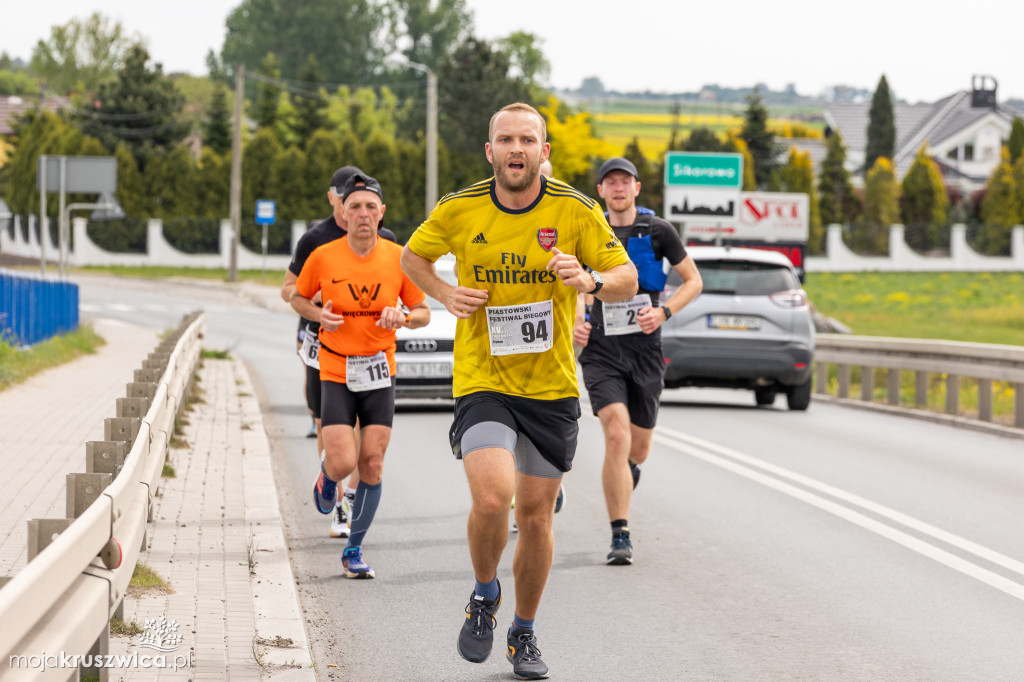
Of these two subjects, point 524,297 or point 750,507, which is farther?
Answer: point 750,507

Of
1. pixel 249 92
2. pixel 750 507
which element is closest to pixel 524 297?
pixel 750 507

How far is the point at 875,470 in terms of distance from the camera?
12102mm

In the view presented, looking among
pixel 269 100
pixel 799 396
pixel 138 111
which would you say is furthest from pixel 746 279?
pixel 269 100

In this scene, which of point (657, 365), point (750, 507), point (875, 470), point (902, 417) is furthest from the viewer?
point (902, 417)

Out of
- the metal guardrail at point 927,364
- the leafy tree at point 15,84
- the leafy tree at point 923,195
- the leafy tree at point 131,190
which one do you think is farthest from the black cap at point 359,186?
the leafy tree at point 15,84

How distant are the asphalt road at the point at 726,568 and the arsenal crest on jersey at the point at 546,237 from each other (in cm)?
161

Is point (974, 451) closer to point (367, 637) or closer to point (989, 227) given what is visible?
point (367, 637)

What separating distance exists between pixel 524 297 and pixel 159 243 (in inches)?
2393

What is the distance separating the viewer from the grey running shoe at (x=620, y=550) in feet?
26.2

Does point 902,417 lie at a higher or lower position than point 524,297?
lower

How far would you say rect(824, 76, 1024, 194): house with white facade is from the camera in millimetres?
122062

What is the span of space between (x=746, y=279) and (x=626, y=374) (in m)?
9.15

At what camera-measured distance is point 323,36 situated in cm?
12738

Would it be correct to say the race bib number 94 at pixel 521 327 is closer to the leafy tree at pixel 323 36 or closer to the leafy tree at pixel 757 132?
the leafy tree at pixel 757 132
